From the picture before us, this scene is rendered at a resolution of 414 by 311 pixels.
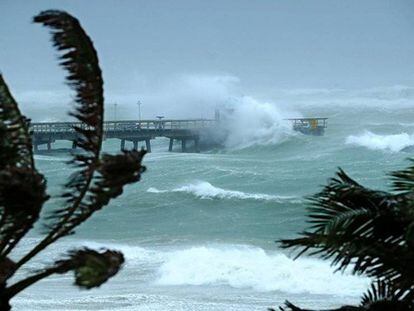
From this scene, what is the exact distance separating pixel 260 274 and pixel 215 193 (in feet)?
61.3

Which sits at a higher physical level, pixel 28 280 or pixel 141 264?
pixel 28 280

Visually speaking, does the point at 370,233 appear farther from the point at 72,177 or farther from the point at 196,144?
the point at 196,144

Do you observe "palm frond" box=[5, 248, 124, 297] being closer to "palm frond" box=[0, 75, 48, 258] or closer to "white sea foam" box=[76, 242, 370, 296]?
"palm frond" box=[0, 75, 48, 258]

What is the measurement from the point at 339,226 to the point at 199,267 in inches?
593

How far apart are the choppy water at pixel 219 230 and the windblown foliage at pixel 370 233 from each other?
483 cm

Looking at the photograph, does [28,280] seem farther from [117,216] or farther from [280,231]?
[117,216]

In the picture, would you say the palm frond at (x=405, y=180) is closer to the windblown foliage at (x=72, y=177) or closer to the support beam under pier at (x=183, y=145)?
the windblown foliage at (x=72, y=177)

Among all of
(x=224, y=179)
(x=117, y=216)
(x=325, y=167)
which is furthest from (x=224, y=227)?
(x=325, y=167)

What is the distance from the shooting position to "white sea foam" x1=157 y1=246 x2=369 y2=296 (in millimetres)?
17312

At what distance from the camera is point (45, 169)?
172 ft

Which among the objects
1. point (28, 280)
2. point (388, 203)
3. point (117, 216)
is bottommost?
point (117, 216)

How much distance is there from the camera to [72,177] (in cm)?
471

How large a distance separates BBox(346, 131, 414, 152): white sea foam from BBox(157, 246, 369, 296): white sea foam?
37621mm

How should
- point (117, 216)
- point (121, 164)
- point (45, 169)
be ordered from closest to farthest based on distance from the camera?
point (121, 164) → point (117, 216) → point (45, 169)
